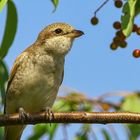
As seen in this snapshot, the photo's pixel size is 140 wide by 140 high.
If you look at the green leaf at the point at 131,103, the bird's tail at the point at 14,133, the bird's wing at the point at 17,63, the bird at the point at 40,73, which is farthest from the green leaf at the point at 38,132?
the green leaf at the point at 131,103

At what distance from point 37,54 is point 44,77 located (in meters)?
0.28

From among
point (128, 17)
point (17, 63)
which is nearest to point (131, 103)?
point (17, 63)

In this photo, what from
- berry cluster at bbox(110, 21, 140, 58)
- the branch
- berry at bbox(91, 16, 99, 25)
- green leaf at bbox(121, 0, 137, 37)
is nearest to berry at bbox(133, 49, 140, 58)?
berry cluster at bbox(110, 21, 140, 58)

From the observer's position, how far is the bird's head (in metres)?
5.71

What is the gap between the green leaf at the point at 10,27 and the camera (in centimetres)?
451

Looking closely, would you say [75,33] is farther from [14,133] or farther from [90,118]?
[90,118]

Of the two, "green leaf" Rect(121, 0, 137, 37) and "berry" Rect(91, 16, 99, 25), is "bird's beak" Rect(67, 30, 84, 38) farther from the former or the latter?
"green leaf" Rect(121, 0, 137, 37)

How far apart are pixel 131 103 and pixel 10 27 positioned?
A: 207cm

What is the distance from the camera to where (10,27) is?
4.65 meters

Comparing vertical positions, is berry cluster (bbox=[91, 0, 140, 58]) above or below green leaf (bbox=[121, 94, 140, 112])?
above

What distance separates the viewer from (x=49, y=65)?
5.66 m

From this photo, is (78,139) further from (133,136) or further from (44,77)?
(44,77)

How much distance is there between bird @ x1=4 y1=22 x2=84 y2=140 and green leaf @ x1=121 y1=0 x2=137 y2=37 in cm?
162

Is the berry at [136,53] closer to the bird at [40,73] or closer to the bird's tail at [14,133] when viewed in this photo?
the bird at [40,73]
